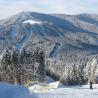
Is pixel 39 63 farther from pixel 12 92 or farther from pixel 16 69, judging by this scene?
pixel 12 92

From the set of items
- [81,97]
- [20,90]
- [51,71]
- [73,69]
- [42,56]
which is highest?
[20,90]

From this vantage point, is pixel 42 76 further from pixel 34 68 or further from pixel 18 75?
pixel 18 75

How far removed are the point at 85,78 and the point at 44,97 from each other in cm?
7298

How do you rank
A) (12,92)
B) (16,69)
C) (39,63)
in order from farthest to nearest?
(39,63) → (16,69) → (12,92)

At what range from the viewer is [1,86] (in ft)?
52.5

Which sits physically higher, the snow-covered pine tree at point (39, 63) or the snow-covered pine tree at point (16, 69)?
the snow-covered pine tree at point (16, 69)


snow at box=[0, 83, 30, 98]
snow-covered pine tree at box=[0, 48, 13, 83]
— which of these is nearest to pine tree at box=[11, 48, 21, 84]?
snow-covered pine tree at box=[0, 48, 13, 83]

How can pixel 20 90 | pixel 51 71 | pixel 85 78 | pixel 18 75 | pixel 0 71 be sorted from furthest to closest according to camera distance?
pixel 51 71, pixel 85 78, pixel 0 71, pixel 18 75, pixel 20 90

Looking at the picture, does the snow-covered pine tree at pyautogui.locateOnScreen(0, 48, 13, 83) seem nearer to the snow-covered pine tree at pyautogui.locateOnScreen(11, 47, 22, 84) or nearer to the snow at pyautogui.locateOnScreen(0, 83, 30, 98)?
the snow-covered pine tree at pyautogui.locateOnScreen(11, 47, 22, 84)

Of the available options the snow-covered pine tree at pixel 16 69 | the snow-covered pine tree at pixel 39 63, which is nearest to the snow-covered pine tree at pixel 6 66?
the snow-covered pine tree at pixel 16 69

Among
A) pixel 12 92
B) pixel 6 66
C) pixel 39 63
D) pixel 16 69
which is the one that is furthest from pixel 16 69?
pixel 12 92

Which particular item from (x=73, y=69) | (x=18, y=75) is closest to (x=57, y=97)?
(x=18, y=75)

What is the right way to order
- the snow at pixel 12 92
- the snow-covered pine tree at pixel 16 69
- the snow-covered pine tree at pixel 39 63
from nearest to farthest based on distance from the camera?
the snow at pixel 12 92 → the snow-covered pine tree at pixel 16 69 → the snow-covered pine tree at pixel 39 63

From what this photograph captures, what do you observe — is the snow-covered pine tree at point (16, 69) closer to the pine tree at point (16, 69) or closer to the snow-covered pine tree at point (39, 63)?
the pine tree at point (16, 69)
